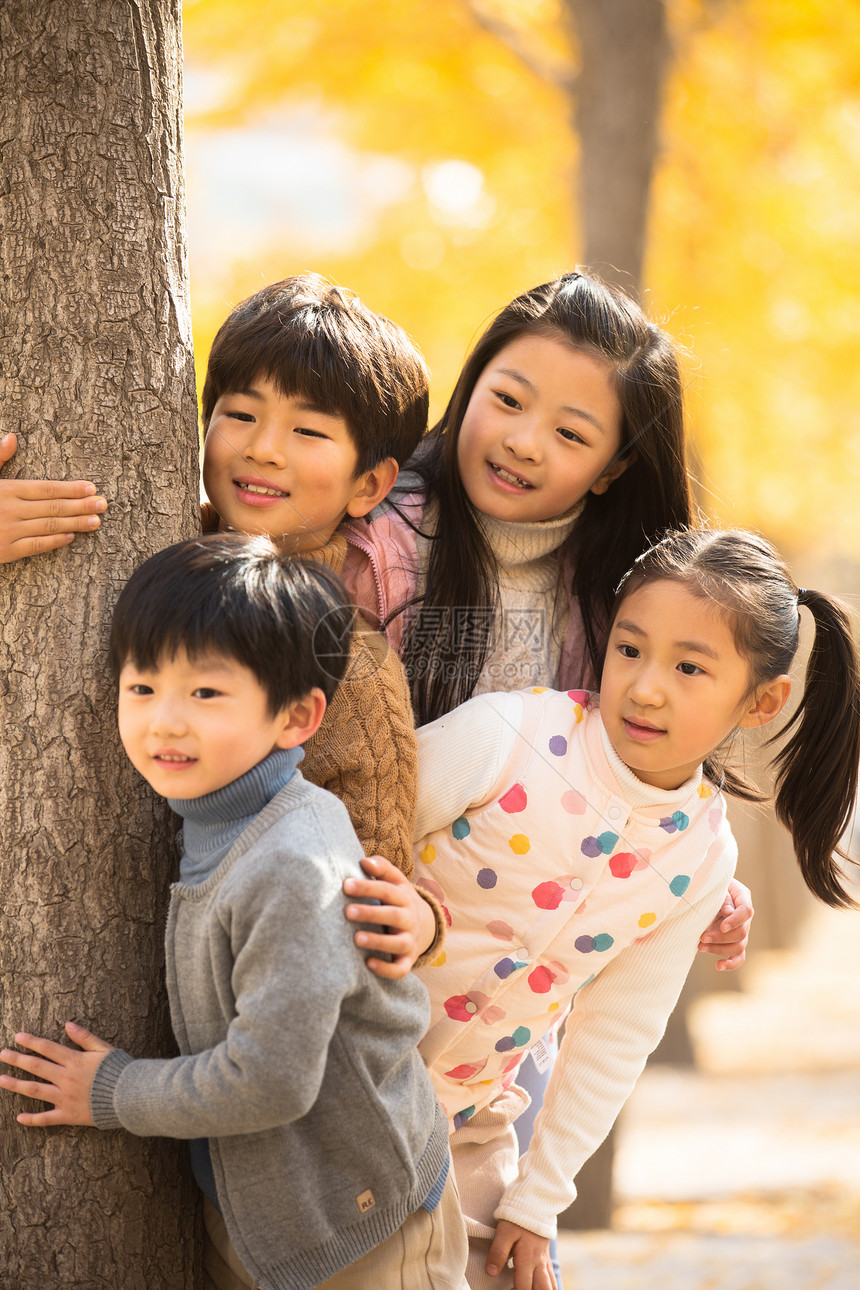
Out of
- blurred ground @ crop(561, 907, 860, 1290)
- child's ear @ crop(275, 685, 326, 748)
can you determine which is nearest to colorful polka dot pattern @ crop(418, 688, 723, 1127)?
child's ear @ crop(275, 685, 326, 748)

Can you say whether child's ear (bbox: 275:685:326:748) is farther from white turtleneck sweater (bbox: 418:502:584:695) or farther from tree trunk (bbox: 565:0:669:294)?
tree trunk (bbox: 565:0:669:294)

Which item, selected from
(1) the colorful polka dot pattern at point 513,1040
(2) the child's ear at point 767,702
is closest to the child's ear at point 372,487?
(2) the child's ear at point 767,702

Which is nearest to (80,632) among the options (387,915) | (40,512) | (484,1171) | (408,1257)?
(40,512)

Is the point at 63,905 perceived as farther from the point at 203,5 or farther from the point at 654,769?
the point at 203,5

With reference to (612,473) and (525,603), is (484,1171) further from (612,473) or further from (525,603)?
(612,473)

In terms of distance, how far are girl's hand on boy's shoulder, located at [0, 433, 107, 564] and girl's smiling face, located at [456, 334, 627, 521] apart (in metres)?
0.75

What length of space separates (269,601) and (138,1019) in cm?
62

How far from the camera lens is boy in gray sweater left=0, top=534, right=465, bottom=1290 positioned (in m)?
1.26

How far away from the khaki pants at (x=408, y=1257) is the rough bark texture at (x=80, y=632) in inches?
2.5

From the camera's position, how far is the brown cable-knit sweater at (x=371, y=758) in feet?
5.09

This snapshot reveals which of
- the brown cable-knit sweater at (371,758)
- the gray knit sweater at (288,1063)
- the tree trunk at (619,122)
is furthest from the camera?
the tree trunk at (619,122)

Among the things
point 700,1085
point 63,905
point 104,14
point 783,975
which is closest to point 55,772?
point 63,905

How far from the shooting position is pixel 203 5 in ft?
15.4

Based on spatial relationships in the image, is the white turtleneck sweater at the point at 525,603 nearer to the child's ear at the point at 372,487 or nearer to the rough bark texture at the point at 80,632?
the child's ear at the point at 372,487
